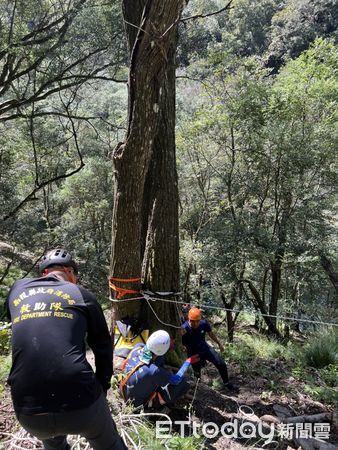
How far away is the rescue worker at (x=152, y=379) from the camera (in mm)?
3631

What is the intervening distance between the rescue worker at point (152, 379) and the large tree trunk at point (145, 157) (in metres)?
0.92

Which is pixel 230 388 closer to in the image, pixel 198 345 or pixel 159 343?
pixel 198 345

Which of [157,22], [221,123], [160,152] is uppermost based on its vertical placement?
[221,123]

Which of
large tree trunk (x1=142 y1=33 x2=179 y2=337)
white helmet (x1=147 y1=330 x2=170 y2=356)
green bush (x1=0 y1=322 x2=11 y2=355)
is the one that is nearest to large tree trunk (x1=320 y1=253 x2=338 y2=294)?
large tree trunk (x1=142 y1=33 x2=179 y2=337)

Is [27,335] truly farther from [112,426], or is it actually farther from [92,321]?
[112,426]

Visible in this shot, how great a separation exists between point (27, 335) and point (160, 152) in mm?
3029

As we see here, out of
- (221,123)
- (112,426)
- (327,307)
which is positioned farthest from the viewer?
(327,307)

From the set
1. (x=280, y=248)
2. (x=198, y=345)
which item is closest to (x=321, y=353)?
(x=198, y=345)

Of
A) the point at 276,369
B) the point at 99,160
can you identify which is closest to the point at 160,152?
the point at 276,369

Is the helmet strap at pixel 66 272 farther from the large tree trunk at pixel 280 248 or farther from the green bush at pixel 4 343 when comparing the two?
the large tree trunk at pixel 280 248

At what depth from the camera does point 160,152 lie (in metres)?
4.79

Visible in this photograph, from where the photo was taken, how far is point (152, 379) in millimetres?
3703

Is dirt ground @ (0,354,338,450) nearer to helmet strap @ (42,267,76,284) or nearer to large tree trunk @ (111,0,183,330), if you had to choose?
large tree trunk @ (111,0,183,330)

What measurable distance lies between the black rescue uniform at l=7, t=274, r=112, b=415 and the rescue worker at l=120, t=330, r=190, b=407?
47.3 inches
